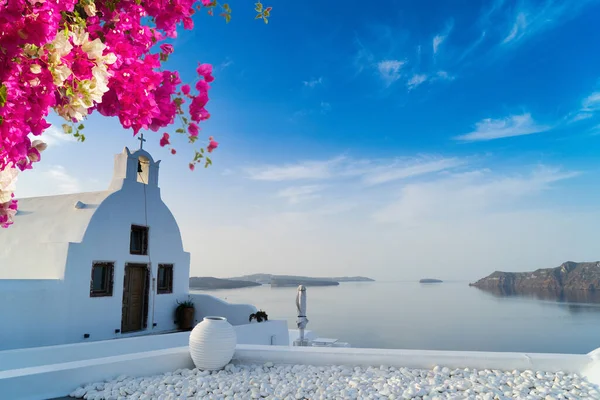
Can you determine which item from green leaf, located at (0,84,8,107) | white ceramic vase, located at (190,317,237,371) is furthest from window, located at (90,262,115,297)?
green leaf, located at (0,84,8,107)

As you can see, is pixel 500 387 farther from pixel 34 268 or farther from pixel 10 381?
pixel 34 268

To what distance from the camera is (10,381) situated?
12.6 feet

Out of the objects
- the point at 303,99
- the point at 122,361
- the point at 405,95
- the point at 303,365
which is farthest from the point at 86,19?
the point at 405,95

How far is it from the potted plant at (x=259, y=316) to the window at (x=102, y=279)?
3.71 metres

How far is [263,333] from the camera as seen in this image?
10.8m

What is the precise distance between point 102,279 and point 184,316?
2422 mm

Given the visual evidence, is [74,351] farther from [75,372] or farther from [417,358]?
[417,358]

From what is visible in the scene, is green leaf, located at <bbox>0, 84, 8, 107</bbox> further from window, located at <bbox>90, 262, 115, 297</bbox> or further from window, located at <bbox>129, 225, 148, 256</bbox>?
window, located at <bbox>129, 225, 148, 256</bbox>

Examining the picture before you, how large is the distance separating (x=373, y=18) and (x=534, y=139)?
32.5ft

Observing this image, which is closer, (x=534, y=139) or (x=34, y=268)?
(x=34, y=268)

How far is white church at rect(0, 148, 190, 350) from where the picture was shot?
7.59 meters

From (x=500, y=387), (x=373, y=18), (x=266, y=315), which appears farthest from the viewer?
(x=266, y=315)

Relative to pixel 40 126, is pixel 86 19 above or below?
above

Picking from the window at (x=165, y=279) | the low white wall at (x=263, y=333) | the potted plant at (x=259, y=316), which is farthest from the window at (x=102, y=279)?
the potted plant at (x=259, y=316)
